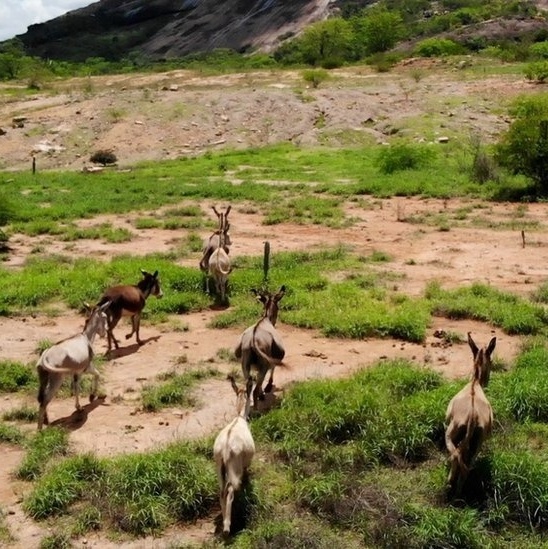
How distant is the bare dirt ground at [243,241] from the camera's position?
9.23 meters

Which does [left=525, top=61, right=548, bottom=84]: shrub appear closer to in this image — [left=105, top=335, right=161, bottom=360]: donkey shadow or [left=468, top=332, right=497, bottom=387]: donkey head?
[left=105, top=335, right=161, bottom=360]: donkey shadow

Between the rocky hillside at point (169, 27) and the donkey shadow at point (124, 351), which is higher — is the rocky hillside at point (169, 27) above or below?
above

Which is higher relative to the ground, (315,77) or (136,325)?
(315,77)

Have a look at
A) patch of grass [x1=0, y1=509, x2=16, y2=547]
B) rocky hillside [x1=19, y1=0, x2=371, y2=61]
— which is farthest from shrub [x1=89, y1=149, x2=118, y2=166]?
rocky hillside [x1=19, y1=0, x2=371, y2=61]

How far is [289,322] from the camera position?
12.8 metres

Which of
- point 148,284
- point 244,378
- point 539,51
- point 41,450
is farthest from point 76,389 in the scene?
point 539,51

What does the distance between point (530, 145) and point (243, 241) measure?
11302mm

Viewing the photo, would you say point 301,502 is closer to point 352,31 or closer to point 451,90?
point 451,90

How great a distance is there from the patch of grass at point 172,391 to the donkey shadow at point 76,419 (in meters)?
0.69

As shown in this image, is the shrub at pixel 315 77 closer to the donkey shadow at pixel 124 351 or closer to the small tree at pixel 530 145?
the small tree at pixel 530 145

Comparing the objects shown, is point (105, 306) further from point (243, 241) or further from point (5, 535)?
point (243, 241)

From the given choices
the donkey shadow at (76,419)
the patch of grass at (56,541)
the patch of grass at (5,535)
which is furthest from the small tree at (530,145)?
the patch of grass at (5,535)

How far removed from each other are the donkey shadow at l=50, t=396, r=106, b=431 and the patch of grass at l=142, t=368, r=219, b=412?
0.69 metres

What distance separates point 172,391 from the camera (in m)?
9.78
